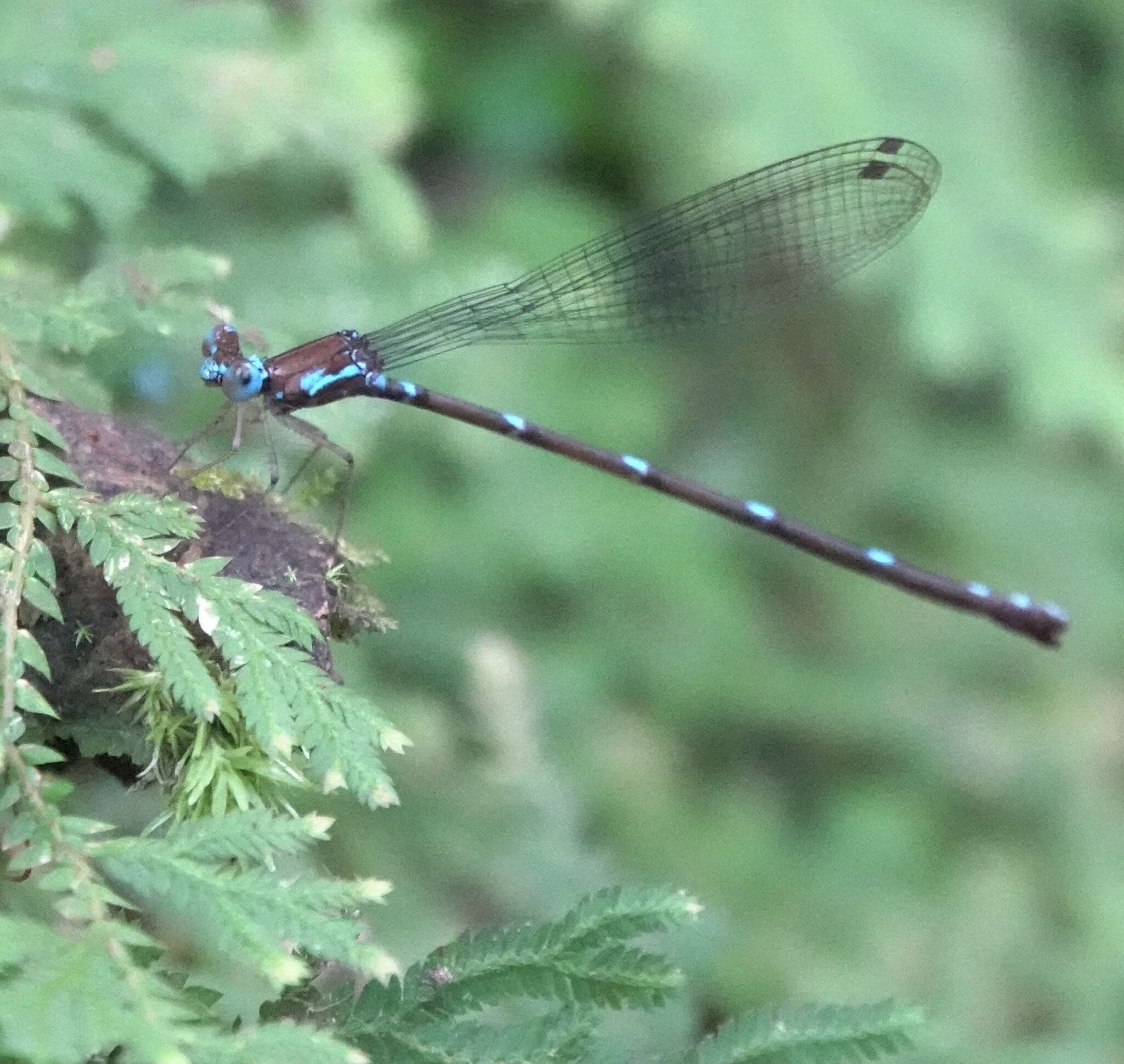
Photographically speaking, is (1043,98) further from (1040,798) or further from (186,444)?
(186,444)

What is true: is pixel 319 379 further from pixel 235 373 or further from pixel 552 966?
pixel 552 966

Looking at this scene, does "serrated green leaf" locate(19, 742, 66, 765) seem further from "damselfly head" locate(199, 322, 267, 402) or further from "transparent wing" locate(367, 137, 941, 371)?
"transparent wing" locate(367, 137, 941, 371)

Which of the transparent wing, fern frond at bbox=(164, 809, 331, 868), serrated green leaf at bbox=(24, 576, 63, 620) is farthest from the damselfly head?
fern frond at bbox=(164, 809, 331, 868)

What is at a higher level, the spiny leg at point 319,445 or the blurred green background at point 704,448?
the blurred green background at point 704,448

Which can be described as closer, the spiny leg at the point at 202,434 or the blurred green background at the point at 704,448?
the spiny leg at the point at 202,434

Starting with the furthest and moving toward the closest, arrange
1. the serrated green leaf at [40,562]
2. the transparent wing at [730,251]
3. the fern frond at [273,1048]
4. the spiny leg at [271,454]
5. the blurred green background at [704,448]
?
the transparent wing at [730,251], the blurred green background at [704,448], the spiny leg at [271,454], the serrated green leaf at [40,562], the fern frond at [273,1048]

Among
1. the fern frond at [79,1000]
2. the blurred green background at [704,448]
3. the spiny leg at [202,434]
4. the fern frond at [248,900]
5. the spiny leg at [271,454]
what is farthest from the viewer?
the blurred green background at [704,448]

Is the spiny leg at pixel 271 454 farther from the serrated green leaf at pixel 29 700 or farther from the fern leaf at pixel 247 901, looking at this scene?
the fern leaf at pixel 247 901

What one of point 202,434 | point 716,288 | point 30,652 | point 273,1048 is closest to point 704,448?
point 716,288

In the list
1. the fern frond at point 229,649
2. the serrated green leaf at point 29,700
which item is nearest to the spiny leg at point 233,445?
the fern frond at point 229,649
